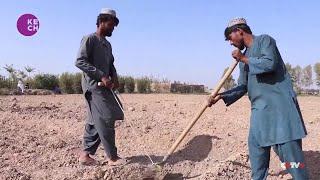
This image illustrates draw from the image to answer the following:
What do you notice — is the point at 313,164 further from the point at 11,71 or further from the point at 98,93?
the point at 11,71

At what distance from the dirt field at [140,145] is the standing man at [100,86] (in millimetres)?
257

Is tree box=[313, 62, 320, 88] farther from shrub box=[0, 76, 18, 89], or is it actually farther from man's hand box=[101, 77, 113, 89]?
man's hand box=[101, 77, 113, 89]

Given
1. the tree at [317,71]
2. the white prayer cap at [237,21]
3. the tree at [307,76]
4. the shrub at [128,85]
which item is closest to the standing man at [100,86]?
the white prayer cap at [237,21]

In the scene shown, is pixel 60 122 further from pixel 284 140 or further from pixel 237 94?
pixel 284 140

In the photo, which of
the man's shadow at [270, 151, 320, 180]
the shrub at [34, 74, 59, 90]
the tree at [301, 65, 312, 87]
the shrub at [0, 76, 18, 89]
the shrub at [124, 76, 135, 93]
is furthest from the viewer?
the tree at [301, 65, 312, 87]

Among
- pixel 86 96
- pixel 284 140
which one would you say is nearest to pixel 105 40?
pixel 86 96

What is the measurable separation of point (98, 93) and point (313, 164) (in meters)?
2.47

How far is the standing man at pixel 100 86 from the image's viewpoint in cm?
481

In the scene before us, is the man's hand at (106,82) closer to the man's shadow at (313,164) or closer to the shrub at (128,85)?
the man's shadow at (313,164)

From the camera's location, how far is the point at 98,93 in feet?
16.1

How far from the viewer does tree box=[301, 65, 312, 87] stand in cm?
3253

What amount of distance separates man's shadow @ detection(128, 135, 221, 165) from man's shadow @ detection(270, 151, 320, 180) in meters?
1.07

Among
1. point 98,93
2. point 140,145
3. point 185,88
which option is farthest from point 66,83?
point 98,93

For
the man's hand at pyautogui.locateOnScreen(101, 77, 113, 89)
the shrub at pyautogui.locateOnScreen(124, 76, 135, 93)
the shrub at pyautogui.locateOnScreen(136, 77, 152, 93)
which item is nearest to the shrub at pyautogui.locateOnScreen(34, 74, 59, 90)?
the shrub at pyautogui.locateOnScreen(124, 76, 135, 93)
